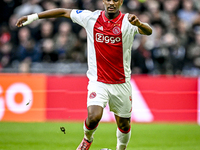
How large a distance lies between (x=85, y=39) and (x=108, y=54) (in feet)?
25.0

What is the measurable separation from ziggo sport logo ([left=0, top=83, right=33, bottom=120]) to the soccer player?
230 inches

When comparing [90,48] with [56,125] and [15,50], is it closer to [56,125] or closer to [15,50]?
[56,125]

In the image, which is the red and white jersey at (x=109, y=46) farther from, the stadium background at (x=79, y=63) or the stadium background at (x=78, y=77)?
the stadium background at (x=79, y=63)

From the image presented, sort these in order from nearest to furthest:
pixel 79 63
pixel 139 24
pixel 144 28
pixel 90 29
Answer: pixel 139 24
pixel 144 28
pixel 90 29
pixel 79 63

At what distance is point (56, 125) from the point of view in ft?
36.0

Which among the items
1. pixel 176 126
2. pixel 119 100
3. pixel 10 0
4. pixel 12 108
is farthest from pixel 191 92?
pixel 10 0

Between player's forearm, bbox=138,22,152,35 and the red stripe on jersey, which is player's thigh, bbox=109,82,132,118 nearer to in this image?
the red stripe on jersey

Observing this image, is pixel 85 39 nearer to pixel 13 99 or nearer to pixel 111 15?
pixel 13 99

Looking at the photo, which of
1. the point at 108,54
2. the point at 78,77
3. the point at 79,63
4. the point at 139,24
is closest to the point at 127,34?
the point at 108,54

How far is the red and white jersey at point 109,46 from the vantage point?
6148mm

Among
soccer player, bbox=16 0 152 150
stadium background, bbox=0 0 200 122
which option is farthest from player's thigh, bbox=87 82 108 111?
stadium background, bbox=0 0 200 122

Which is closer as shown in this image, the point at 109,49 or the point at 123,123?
the point at 109,49

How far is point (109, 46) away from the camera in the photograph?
616cm

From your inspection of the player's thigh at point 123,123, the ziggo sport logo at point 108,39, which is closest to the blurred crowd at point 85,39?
the player's thigh at point 123,123
